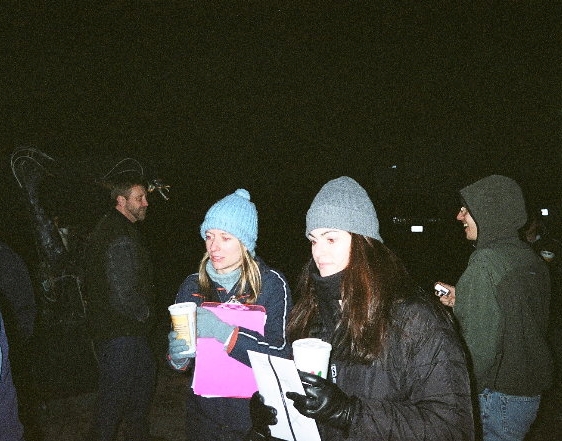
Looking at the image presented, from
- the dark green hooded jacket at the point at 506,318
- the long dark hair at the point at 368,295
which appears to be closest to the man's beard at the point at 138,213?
the long dark hair at the point at 368,295

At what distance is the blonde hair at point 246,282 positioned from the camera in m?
2.63

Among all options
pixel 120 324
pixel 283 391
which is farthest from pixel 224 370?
pixel 120 324

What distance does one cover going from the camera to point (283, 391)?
1643 millimetres

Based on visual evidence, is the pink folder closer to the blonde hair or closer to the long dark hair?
the blonde hair

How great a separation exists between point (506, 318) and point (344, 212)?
136cm

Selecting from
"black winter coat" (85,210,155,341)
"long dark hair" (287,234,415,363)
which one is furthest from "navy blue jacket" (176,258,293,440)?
"black winter coat" (85,210,155,341)

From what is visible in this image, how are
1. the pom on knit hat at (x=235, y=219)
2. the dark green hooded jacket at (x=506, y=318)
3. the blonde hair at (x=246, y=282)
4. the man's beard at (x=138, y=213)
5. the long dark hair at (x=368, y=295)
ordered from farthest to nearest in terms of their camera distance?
the man's beard at (x=138, y=213) → the pom on knit hat at (x=235, y=219) → the blonde hair at (x=246, y=282) → the dark green hooded jacket at (x=506, y=318) → the long dark hair at (x=368, y=295)

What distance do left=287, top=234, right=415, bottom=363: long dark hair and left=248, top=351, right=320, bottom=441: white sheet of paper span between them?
302 millimetres

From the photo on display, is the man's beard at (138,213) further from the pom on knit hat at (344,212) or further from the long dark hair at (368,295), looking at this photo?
the long dark hair at (368,295)

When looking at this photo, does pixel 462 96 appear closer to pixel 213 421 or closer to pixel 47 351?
pixel 213 421

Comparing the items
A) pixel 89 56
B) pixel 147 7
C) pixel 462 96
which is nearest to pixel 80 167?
pixel 89 56

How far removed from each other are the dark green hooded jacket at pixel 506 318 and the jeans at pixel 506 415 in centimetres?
6

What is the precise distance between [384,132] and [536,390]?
8470 mm

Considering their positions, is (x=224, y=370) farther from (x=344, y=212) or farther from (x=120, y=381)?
(x=120, y=381)
